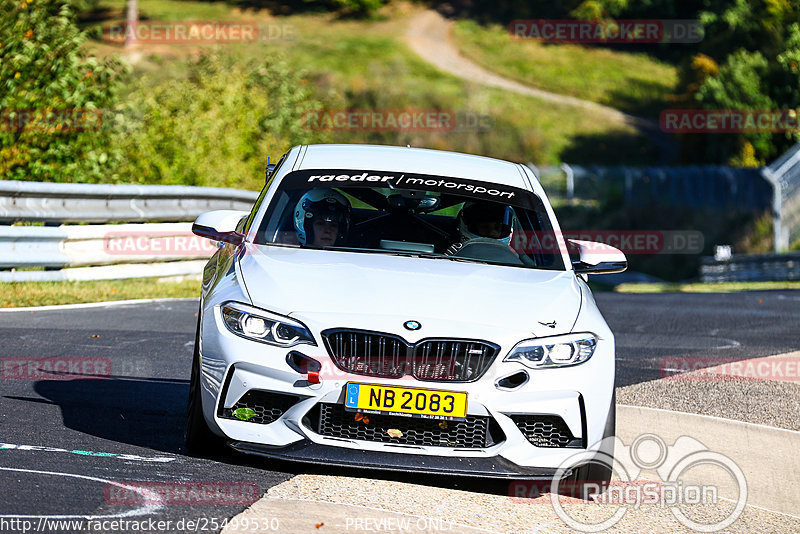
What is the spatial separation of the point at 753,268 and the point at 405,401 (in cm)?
2533

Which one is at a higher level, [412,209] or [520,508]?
[412,209]

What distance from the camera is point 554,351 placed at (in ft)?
18.0

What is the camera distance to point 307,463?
18.0 ft

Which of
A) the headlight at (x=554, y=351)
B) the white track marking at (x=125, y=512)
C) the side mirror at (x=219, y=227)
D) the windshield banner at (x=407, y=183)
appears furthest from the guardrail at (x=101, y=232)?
the headlight at (x=554, y=351)

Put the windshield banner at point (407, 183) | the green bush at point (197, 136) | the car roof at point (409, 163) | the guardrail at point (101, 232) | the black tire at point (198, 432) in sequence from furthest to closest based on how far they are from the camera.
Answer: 1. the green bush at point (197, 136)
2. the guardrail at point (101, 232)
3. the car roof at point (409, 163)
4. the windshield banner at point (407, 183)
5. the black tire at point (198, 432)

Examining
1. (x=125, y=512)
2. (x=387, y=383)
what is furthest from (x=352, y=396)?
(x=125, y=512)

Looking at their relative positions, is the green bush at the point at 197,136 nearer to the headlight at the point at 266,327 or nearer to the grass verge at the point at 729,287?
the grass verge at the point at 729,287

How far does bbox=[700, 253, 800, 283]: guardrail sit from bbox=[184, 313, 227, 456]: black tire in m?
22.6

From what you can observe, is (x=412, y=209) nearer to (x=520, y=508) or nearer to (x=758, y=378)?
(x=520, y=508)

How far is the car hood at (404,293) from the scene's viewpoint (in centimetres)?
539

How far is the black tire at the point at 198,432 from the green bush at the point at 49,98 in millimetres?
11559

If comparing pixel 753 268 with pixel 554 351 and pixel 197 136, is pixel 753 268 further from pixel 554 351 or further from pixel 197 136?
pixel 554 351

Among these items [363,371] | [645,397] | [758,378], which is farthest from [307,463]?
[758,378]

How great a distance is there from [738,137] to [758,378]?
46315 millimetres
